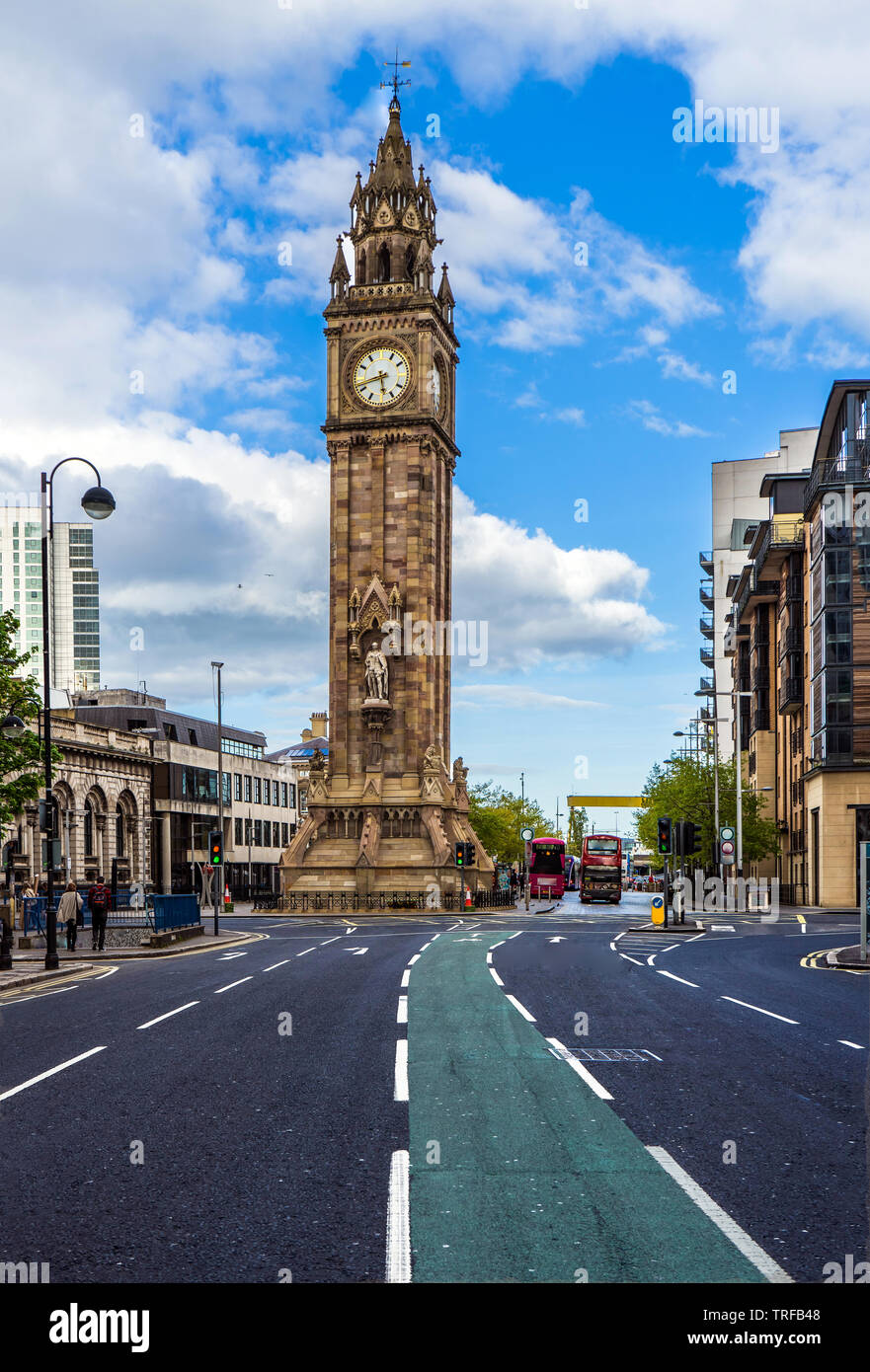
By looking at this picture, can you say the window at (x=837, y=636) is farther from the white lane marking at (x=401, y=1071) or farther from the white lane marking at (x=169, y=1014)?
the white lane marking at (x=401, y=1071)

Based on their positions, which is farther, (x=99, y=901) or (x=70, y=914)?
(x=99, y=901)

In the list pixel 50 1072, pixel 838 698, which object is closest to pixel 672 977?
pixel 50 1072

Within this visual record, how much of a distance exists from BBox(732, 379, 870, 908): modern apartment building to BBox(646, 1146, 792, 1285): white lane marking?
5351 centimetres

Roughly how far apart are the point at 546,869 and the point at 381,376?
39191 mm

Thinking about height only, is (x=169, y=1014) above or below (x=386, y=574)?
below

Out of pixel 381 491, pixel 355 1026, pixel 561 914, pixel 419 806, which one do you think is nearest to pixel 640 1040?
pixel 355 1026

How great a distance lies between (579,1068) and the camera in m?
13.4

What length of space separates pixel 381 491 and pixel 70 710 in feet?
97.9

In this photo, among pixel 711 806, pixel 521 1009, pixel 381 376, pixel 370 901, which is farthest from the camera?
pixel 711 806

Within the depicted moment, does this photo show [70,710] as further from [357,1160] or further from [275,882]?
[357,1160]

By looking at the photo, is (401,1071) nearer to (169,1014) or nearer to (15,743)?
(169,1014)

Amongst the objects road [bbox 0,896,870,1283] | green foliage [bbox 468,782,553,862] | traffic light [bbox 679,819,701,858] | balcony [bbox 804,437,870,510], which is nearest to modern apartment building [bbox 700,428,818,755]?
green foliage [bbox 468,782,553,862]

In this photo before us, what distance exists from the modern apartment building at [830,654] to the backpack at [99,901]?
37760mm

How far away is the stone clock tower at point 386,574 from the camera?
63.4 meters
